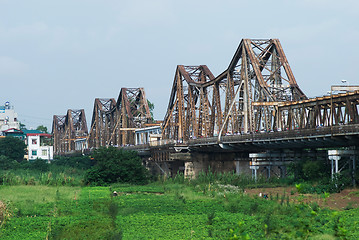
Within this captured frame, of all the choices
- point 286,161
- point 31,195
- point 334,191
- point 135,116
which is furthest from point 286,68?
point 135,116

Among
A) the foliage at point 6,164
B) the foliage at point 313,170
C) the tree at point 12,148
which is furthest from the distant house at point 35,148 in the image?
the foliage at point 313,170

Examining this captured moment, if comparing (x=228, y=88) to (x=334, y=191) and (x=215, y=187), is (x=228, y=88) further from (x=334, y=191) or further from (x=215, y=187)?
(x=334, y=191)

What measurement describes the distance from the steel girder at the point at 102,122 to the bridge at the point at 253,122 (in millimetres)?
35477

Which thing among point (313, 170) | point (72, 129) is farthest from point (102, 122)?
point (313, 170)

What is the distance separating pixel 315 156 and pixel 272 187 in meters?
7.58

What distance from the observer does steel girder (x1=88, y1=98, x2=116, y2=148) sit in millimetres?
147250

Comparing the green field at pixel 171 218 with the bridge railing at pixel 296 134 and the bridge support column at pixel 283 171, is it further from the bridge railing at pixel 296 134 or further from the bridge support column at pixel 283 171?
the bridge support column at pixel 283 171

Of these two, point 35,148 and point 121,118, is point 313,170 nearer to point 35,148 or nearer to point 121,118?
point 121,118

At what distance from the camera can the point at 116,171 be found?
227ft

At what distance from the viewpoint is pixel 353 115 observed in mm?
44375

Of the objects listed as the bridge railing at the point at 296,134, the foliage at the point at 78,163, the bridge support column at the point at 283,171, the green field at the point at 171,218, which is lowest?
the green field at the point at 171,218

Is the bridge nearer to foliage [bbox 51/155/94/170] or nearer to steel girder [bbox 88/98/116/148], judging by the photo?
foliage [bbox 51/155/94/170]

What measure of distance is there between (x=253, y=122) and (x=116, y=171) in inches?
712

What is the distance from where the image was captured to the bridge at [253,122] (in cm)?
4716
